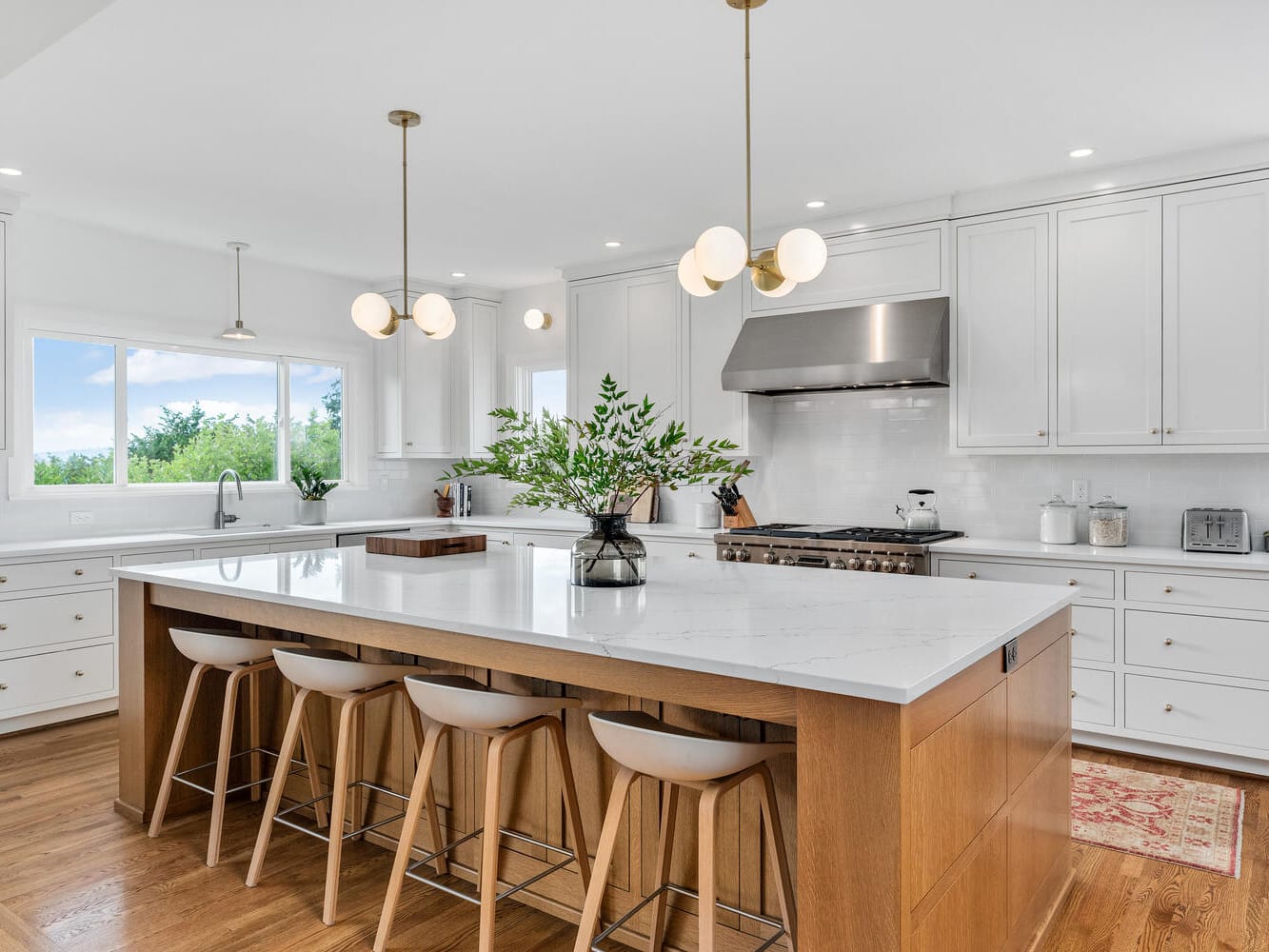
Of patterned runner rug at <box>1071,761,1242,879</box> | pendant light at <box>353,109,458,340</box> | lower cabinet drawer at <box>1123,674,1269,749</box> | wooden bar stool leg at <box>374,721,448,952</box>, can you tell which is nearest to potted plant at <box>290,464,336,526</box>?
pendant light at <box>353,109,458,340</box>

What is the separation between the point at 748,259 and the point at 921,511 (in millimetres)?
2504

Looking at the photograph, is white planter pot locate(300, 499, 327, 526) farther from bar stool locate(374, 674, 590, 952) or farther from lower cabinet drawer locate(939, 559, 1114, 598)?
lower cabinet drawer locate(939, 559, 1114, 598)

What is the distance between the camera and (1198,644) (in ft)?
11.3

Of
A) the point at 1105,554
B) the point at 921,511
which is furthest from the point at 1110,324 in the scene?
the point at 921,511

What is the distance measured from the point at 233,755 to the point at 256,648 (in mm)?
712

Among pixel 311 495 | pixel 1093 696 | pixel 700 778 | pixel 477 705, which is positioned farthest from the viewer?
pixel 311 495

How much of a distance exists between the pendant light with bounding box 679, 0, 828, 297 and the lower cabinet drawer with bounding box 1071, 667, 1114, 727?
230 centimetres

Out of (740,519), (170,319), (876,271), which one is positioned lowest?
(740,519)

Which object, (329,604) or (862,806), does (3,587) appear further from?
(862,806)

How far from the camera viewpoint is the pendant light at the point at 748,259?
229cm

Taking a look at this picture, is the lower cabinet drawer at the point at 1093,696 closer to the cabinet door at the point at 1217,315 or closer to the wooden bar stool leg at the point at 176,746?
the cabinet door at the point at 1217,315

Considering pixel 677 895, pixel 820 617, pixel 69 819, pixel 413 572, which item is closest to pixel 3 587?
pixel 69 819

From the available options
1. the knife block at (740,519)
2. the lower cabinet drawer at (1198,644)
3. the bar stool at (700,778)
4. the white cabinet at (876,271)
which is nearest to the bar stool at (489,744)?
the bar stool at (700,778)

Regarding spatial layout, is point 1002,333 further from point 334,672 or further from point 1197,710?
point 334,672
